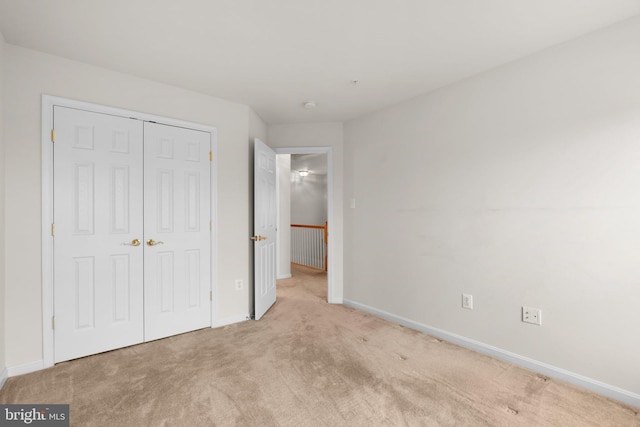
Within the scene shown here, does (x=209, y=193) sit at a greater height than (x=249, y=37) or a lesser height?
lesser

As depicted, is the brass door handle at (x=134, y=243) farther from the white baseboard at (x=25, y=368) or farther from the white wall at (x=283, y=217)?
the white wall at (x=283, y=217)

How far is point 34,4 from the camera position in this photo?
1741mm

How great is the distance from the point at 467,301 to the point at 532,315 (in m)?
0.50

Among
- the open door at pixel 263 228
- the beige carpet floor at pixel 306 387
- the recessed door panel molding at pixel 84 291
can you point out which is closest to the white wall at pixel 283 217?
the open door at pixel 263 228

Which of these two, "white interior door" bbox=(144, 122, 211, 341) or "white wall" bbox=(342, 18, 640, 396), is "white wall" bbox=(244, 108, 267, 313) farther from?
"white wall" bbox=(342, 18, 640, 396)

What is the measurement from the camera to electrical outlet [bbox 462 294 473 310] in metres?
2.68

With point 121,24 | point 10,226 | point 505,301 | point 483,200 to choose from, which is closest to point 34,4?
point 121,24

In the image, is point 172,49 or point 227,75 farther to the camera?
point 227,75

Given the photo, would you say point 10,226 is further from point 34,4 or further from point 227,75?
point 227,75

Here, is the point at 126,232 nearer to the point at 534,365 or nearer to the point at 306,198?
the point at 534,365

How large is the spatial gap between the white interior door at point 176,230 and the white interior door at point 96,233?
86 mm

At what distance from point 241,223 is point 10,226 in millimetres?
1813

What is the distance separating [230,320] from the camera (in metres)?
3.26

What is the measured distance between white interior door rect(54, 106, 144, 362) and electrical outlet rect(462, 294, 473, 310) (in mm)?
2938
